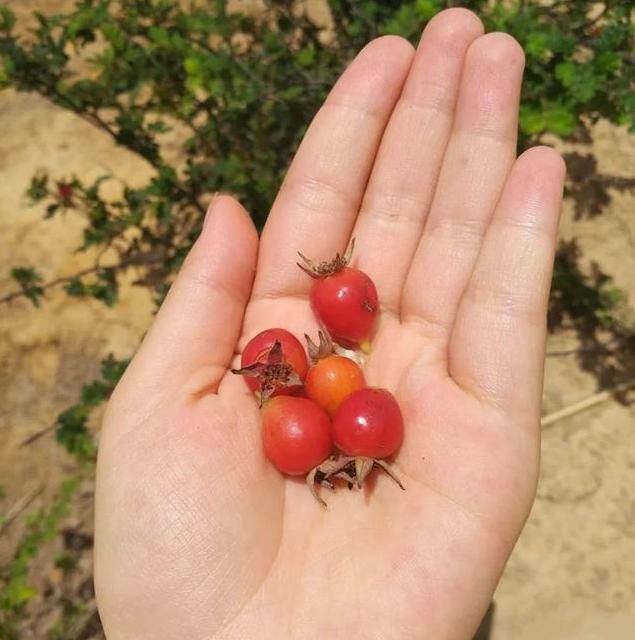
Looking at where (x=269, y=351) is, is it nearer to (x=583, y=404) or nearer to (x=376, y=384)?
(x=376, y=384)

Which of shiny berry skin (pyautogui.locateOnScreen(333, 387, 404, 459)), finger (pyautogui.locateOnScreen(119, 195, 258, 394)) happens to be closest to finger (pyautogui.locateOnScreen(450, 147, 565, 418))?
shiny berry skin (pyautogui.locateOnScreen(333, 387, 404, 459))

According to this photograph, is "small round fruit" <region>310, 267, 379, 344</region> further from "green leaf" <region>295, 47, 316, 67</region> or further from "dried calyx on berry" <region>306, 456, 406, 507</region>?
"green leaf" <region>295, 47, 316, 67</region>

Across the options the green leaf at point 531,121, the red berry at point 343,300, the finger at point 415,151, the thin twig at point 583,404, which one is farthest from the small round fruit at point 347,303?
the thin twig at point 583,404

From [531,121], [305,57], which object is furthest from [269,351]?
[305,57]

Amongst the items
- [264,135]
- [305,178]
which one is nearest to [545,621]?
[305,178]

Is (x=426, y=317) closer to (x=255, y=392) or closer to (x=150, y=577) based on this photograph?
(x=255, y=392)
